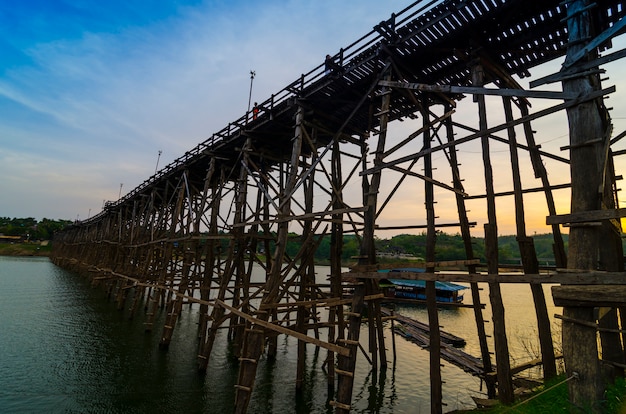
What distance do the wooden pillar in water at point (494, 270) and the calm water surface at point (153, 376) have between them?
12.9 ft

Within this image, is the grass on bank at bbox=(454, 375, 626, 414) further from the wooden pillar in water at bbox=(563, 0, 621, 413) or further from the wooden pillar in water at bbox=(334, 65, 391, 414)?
the wooden pillar in water at bbox=(334, 65, 391, 414)

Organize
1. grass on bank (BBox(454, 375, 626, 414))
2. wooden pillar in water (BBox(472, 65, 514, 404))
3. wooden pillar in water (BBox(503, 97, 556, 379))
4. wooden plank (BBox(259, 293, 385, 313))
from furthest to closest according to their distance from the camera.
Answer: wooden plank (BBox(259, 293, 385, 313)) → wooden pillar in water (BBox(503, 97, 556, 379)) → wooden pillar in water (BBox(472, 65, 514, 404)) → grass on bank (BBox(454, 375, 626, 414))

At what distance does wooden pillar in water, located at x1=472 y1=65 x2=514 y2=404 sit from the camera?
5633 mm

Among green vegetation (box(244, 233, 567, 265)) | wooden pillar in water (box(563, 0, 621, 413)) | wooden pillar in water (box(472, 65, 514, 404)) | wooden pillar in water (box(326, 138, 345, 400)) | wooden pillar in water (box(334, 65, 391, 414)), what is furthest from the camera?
green vegetation (box(244, 233, 567, 265))

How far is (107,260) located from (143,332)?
15.8 m

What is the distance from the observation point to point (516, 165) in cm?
625

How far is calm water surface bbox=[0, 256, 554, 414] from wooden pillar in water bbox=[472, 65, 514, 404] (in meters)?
3.92

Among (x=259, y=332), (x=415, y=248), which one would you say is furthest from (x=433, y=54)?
(x=415, y=248)

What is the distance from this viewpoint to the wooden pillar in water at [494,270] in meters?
5.63

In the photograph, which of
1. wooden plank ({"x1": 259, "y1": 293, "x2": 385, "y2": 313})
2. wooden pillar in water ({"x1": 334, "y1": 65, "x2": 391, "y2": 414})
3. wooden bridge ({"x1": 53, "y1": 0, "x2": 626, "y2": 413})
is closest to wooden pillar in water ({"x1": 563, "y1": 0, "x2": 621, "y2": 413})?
wooden bridge ({"x1": 53, "y1": 0, "x2": 626, "y2": 413})

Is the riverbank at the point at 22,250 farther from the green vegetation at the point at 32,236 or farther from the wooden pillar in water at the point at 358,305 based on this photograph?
the wooden pillar in water at the point at 358,305

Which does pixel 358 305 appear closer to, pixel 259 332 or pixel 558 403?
pixel 259 332

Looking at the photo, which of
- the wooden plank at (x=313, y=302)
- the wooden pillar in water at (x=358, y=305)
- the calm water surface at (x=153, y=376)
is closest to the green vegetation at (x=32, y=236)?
the calm water surface at (x=153, y=376)

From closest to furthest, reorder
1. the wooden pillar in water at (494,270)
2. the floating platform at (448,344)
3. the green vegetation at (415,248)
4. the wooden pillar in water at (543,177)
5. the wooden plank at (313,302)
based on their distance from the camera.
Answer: the wooden pillar in water at (494,270) < the wooden pillar in water at (543,177) < the wooden plank at (313,302) < the floating platform at (448,344) < the green vegetation at (415,248)
